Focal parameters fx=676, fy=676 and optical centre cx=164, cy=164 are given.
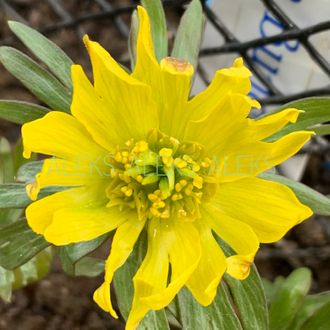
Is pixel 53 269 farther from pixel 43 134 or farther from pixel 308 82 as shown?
pixel 43 134

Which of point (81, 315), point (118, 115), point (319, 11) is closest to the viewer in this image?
point (118, 115)

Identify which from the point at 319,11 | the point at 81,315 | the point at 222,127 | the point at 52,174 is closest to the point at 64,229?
the point at 52,174

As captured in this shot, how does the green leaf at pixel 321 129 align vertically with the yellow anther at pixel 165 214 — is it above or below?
above

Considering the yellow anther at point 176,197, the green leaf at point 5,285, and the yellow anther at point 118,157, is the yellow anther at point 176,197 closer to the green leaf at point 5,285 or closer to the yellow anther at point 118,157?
the yellow anther at point 118,157

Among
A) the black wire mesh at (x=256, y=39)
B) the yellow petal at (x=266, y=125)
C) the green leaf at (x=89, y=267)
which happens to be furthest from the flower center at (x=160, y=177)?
the black wire mesh at (x=256, y=39)

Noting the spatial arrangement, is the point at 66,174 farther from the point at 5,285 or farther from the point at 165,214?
the point at 5,285

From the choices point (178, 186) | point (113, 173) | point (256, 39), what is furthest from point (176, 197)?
point (256, 39)
